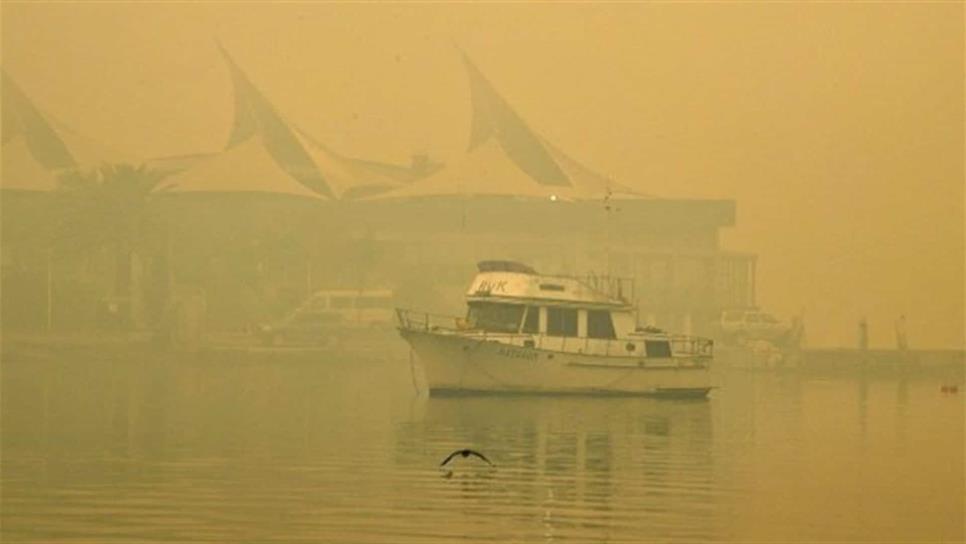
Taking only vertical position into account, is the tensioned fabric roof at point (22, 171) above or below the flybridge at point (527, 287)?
above

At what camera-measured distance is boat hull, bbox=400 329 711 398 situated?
1880 centimetres

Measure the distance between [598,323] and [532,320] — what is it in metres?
0.53

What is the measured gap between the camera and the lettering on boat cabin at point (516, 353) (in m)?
18.8

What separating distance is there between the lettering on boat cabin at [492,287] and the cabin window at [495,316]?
0.10m

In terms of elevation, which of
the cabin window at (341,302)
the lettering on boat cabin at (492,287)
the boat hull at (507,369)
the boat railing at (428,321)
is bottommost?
the boat hull at (507,369)

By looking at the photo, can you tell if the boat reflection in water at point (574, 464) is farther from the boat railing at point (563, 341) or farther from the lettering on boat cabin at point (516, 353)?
the boat railing at point (563, 341)

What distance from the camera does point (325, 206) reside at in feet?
83.5

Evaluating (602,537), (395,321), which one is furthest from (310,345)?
(602,537)

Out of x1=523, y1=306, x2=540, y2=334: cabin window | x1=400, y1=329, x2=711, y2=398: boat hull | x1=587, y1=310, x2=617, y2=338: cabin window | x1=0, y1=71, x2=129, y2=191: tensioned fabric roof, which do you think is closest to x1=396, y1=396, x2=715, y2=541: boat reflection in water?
x1=400, y1=329, x2=711, y2=398: boat hull

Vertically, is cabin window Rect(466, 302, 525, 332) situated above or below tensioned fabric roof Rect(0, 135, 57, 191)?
below

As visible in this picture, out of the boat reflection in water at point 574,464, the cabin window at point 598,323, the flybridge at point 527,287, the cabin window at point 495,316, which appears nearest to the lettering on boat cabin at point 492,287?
the flybridge at point 527,287

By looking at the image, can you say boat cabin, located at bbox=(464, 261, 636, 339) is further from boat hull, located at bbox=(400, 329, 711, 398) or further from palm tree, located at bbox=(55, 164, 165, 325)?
palm tree, located at bbox=(55, 164, 165, 325)

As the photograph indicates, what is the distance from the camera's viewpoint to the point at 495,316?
1944 centimetres

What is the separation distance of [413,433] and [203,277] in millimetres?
11135
